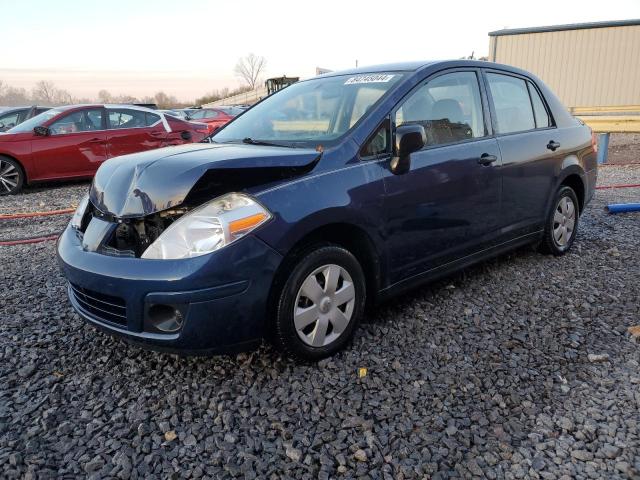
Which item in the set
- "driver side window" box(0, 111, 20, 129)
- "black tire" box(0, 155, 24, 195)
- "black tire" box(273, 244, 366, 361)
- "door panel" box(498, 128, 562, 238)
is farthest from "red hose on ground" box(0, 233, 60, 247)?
"driver side window" box(0, 111, 20, 129)

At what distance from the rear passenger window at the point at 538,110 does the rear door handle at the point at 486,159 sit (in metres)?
0.94

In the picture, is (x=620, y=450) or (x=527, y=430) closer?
(x=620, y=450)

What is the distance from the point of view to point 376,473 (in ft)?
6.75

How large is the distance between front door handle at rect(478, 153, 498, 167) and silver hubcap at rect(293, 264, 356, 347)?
1418 millimetres

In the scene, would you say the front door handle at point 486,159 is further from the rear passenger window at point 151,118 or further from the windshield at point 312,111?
the rear passenger window at point 151,118

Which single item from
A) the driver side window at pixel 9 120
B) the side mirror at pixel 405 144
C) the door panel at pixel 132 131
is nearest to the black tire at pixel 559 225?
the side mirror at pixel 405 144

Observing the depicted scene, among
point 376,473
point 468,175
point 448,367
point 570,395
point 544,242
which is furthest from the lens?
point 544,242

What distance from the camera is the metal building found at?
19266 millimetres

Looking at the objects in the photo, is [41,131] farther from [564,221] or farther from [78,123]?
[564,221]

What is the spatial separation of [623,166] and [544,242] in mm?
7820

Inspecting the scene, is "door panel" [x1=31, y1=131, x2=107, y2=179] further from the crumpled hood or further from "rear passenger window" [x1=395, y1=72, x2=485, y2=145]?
"rear passenger window" [x1=395, y1=72, x2=485, y2=145]

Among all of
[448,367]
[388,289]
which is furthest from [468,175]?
[448,367]

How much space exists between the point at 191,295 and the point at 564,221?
12.0ft

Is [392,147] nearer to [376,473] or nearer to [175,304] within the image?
[175,304]
